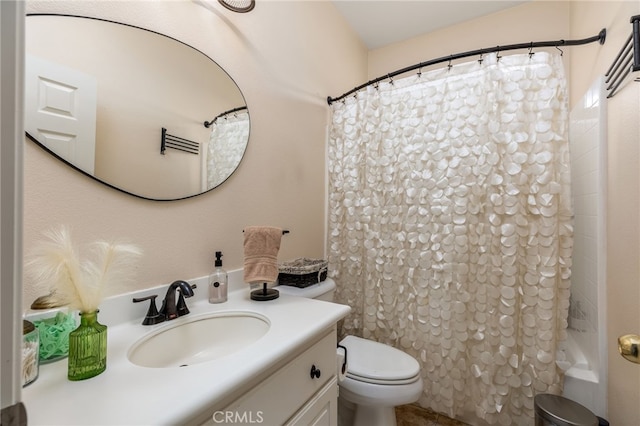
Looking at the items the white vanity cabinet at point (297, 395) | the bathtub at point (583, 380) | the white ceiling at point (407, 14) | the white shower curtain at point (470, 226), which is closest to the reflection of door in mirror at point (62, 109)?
the white vanity cabinet at point (297, 395)

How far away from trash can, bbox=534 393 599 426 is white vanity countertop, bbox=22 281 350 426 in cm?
113

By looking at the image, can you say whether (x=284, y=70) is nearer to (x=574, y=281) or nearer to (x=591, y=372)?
(x=574, y=281)

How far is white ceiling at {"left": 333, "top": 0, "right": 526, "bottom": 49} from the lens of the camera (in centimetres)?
208

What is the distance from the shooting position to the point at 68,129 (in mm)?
814

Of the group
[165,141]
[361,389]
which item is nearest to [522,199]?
[361,389]

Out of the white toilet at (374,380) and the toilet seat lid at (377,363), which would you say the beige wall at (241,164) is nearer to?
the white toilet at (374,380)

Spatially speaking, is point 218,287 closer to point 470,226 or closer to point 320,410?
point 320,410

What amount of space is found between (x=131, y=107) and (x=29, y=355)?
782 mm

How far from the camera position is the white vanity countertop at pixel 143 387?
0.49 meters

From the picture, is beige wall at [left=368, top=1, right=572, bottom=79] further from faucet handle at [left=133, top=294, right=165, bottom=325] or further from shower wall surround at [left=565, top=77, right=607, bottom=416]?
faucet handle at [left=133, top=294, right=165, bottom=325]

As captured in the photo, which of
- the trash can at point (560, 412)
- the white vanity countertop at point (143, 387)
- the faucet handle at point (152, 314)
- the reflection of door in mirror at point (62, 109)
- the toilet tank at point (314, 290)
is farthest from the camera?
the toilet tank at point (314, 290)

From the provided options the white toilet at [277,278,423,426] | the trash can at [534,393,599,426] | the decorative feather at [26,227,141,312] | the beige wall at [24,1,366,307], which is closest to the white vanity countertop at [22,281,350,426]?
the decorative feather at [26,227,141,312]

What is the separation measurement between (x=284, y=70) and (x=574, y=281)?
2091mm

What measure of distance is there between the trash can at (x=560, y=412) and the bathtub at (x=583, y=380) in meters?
0.10
